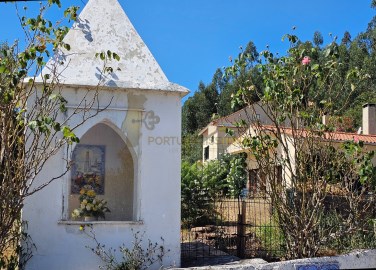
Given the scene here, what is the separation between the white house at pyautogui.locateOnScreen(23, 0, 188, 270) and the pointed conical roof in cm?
2

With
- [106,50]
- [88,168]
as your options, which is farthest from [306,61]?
[88,168]

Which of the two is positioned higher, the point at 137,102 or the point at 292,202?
the point at 137,102

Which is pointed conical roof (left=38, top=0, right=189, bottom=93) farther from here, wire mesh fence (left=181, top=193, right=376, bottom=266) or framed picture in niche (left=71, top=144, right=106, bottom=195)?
wire mesh fence (left=181, top=193, right=376, bottom=266)

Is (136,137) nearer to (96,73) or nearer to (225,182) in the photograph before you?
(96,73)

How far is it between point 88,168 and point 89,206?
86 centimetres

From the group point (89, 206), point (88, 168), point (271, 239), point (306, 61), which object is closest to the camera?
point (306, 61)

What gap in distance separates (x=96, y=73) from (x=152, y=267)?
11.4 feet

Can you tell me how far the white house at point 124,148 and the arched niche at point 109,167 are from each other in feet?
0.08

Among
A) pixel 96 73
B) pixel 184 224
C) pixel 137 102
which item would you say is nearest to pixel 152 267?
pixel 137 102

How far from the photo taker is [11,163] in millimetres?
6895

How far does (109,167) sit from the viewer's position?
9.99 metres

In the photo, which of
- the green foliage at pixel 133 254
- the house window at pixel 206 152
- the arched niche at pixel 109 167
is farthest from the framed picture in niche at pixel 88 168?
the house window at pixel 206 152

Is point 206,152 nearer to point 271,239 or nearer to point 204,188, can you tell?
point 204,188

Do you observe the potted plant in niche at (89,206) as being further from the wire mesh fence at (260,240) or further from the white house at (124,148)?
the wire mesh fence at (260,240)
